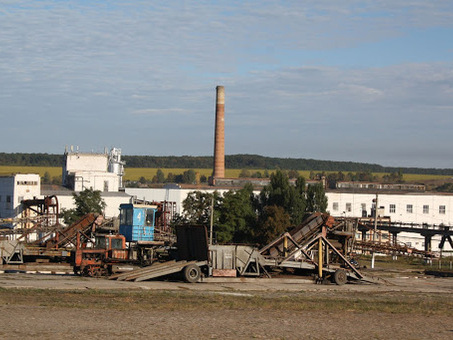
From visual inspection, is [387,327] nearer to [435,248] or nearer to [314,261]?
[314,261]

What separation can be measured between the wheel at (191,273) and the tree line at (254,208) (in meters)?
32.4

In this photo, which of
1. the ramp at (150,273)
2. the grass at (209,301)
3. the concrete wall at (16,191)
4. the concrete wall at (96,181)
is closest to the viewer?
the grass at (209,301)

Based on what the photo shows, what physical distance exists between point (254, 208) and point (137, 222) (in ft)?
Answer: 151

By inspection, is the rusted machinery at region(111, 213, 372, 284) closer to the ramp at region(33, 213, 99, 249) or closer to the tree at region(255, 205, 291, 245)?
the ramp at region(33, 213, 99, 249)

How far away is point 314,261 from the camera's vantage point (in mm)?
36438

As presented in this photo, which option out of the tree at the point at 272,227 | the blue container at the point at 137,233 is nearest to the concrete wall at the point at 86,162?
the tree at the point at 272,227

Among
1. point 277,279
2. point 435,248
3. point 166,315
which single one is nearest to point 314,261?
point 277,279

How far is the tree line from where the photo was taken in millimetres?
70750

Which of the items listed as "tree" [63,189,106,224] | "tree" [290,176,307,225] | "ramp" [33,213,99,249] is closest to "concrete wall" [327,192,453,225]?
"tree" [290,176,307,225]

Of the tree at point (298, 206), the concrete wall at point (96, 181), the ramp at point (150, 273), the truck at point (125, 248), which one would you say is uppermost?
the concrete wall at point (96, 181)

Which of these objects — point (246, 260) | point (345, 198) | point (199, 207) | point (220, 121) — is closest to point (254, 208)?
point (199, 207)

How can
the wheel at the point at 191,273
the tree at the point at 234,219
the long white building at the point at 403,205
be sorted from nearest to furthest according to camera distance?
the wheel at the point at 191,273, the tree at the point at 234,219, the long white building at the point at 403,205

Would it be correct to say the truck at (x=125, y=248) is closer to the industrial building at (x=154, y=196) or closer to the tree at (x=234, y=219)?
the tree at (x=234, y=219)

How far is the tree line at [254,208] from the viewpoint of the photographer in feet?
232
